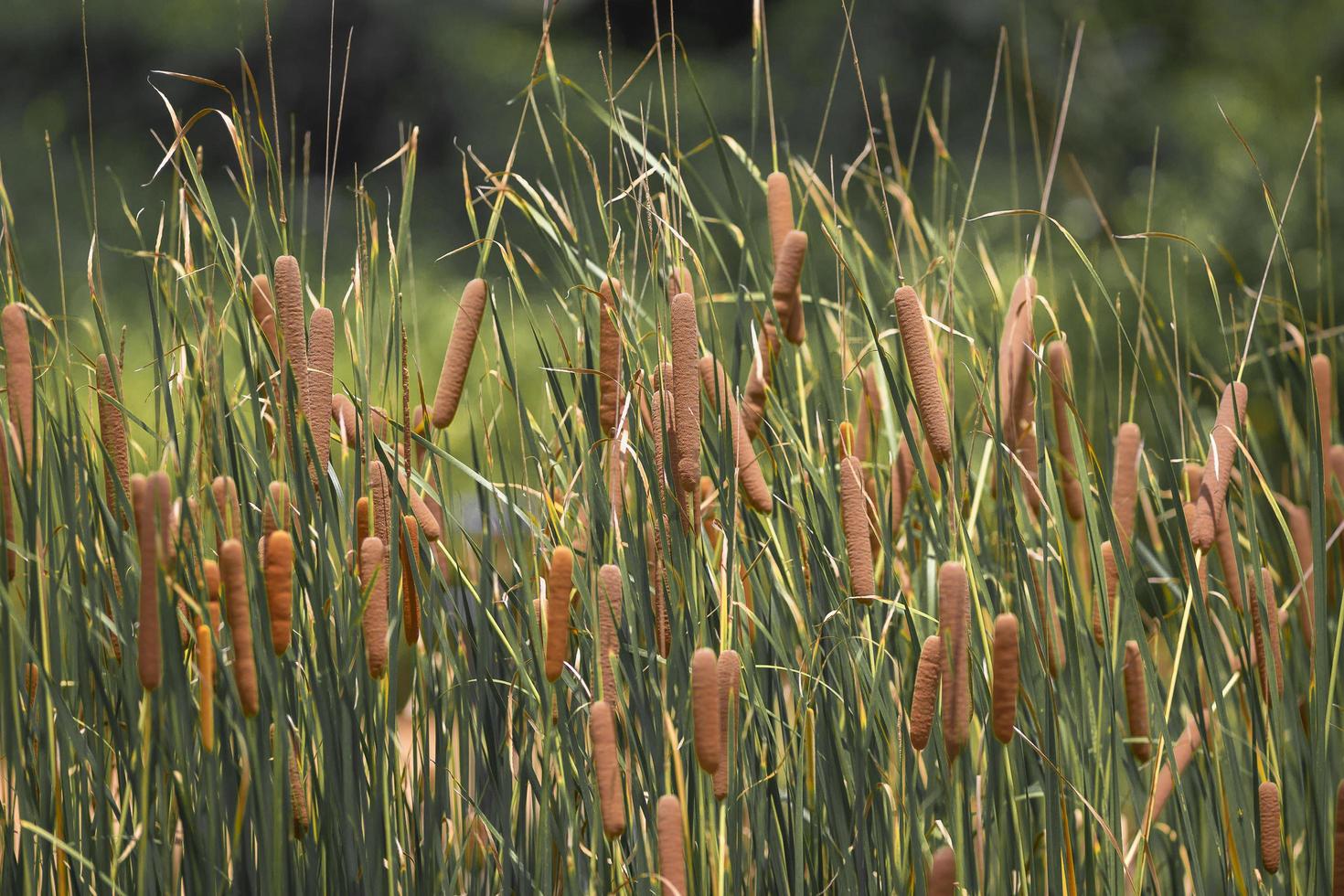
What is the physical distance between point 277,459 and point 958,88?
4.16 metres

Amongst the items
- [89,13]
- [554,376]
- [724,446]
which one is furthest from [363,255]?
[89,13]

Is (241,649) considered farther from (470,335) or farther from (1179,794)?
(1179,794)

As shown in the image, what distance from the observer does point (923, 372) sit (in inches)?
35.5

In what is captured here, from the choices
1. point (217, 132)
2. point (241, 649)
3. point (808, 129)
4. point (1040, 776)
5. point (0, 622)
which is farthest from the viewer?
point (217, 132)

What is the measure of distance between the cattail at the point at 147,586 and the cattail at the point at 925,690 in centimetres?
43

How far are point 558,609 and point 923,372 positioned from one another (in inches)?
10.9

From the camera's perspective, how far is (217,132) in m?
5.58

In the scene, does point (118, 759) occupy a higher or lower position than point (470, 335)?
lower

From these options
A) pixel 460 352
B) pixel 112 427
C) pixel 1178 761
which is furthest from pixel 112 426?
pixel 1178 761

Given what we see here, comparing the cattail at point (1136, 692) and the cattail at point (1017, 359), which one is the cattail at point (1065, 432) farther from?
the cattail at point (1136, 692)

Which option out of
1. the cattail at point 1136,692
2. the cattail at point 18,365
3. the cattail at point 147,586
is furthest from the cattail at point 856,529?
the cattail at point 18,365

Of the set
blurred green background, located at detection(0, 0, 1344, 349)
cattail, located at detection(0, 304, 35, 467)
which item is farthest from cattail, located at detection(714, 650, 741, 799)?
blurred green background, located at detection(0, 0, 1344, 349)

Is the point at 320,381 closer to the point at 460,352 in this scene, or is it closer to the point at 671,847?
the point at 460,352

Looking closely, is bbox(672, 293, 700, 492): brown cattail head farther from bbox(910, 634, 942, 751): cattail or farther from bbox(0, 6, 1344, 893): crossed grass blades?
bbox(910, 634, 942, 751): cattail
